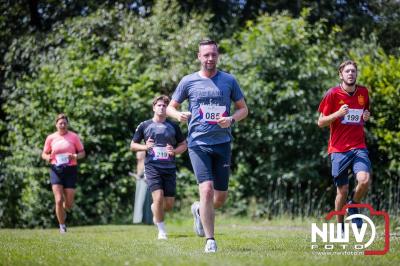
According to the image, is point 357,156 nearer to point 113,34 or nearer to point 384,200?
point 384,200

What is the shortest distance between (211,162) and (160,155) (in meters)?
2.81

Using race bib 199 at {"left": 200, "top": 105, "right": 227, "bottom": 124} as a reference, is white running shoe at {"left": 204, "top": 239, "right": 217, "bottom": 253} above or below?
below

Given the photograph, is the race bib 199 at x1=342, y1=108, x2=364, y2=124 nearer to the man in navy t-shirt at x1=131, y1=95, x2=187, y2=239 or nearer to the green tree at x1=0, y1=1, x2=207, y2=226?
the man in navy t-shirt at x1=131, y1=95, x2=187, y2=239

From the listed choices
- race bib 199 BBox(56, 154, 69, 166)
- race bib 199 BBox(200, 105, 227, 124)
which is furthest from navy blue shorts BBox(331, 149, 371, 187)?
race bib 199 BBox(56, 154, 69, 166)

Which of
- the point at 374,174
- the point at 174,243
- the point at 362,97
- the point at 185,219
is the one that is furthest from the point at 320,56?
the point at 174,243

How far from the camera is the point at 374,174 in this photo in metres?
15.9

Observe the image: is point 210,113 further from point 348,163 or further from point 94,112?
point 94,112

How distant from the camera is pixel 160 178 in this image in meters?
10.5

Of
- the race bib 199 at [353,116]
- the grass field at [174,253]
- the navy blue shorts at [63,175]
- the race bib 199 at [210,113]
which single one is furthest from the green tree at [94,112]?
the race bib 199 at [210,113]

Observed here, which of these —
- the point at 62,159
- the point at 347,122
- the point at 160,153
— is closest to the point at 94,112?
the point at 62,159

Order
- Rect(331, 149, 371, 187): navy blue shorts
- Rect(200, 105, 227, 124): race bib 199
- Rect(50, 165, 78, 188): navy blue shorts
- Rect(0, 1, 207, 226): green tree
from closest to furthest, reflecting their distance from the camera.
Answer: Rect(200, 105, 227, 124): race bib 199 < Rect(331, 149, 371, 187): navy blue shorts < Rect(50, 165, 78, 188): navy blue shorts < Rect(0, 1, 207, 226): green tree

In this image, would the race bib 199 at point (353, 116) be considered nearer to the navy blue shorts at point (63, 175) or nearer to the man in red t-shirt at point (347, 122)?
the man in red t-shirt at point (347, 122)

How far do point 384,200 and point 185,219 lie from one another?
4.81 meters

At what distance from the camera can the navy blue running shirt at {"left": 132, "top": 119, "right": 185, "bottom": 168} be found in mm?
10508
